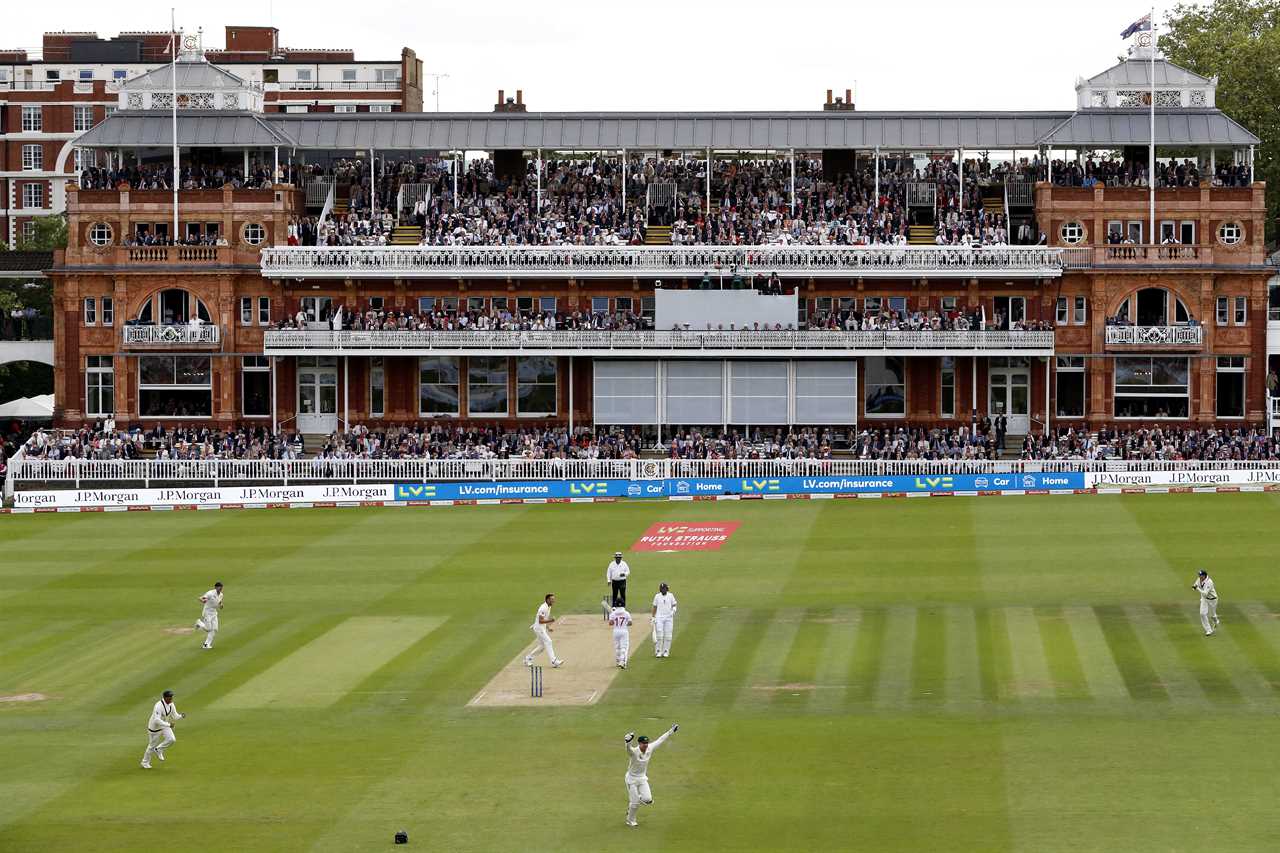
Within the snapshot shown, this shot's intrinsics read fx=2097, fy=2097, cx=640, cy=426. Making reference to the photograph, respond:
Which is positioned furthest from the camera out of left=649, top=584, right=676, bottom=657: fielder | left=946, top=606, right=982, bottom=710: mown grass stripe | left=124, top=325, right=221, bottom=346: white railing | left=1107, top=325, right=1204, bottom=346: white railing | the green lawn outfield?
left=124, top=325, right=221, bottom=346: white railing

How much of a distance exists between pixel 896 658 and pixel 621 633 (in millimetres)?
5521

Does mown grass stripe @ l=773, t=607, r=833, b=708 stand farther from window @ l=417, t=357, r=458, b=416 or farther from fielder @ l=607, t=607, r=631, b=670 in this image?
window @ l=417, t=357, r=458, b=416

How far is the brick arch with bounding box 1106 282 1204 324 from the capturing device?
76.3 m

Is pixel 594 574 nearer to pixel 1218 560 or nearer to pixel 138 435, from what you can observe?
pixel 1218 560

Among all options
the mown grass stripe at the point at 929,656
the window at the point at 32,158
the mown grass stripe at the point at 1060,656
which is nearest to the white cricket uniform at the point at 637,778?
the mown grass stripe at the point at 929,656

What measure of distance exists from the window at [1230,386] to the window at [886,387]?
1146 centimetres

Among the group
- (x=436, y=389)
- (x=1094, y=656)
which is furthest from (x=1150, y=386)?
(x=1094, y=656)

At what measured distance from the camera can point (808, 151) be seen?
82.4m

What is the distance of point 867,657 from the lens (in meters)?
41.3

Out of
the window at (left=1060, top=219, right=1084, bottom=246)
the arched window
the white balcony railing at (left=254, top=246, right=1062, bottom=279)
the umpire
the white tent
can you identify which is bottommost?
the umpire

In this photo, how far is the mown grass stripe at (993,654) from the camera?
3784 centimetres

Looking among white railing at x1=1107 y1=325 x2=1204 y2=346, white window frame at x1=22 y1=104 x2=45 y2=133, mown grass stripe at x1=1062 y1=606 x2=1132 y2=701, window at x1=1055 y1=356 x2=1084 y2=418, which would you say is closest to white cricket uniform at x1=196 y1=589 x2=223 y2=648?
mown grass stripe at x1=1062 y1=606 x2=1132 y2=701

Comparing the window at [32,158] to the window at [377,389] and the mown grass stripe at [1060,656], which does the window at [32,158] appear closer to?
the window at [377,389]

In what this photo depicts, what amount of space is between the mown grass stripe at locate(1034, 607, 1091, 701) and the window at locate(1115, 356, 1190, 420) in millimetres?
31571
